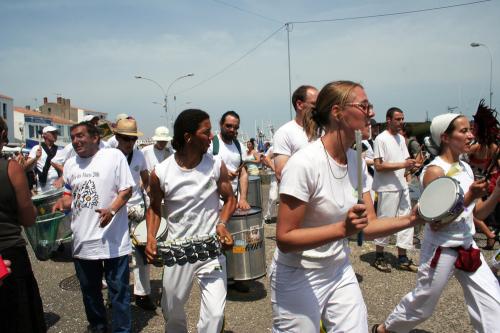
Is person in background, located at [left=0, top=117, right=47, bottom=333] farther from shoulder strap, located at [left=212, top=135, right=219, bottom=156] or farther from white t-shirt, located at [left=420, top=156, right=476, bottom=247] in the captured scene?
white t-shirt, located at [left=420, top=156, right=476, bottom=247]

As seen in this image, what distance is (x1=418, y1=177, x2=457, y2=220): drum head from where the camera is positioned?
2.89 metres

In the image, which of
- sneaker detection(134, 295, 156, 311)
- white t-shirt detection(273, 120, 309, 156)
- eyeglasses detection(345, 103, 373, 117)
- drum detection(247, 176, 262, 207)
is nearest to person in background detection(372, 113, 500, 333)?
eyeglasses detection(345, 103, 373, 117)

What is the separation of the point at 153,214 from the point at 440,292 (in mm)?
2401

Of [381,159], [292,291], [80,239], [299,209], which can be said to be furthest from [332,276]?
[381,159]

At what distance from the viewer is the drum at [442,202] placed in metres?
2.88

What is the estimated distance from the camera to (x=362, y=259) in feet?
22.8

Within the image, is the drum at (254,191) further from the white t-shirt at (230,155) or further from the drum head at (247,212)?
the drum head at (247,212)

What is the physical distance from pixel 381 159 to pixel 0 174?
5082 millimetres

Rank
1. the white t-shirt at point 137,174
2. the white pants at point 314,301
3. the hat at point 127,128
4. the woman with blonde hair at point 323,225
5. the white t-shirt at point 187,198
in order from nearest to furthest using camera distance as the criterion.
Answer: the woman with blonde hair at point 323,225, the white pants at point 314,301, the white t-shirt at point 187,198, the hat at point 127,128, the white t-shirt at point 137,174

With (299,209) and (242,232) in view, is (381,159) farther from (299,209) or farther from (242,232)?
(299,209)

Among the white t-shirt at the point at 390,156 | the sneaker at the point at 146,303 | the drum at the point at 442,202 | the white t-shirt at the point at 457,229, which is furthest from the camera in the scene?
the white t-shirt at the point at 390,156

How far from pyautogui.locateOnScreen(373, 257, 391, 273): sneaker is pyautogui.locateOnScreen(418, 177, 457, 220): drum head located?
3.47 metres

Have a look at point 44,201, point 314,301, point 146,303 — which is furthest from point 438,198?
point 44,201

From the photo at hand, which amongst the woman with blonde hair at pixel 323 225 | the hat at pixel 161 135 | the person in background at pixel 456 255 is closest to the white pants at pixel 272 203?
the hat at pixel 161 135
